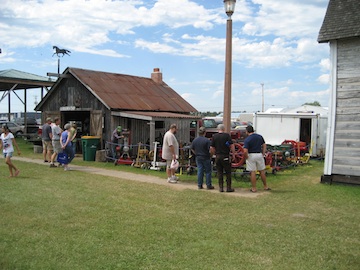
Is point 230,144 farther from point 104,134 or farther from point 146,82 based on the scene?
point 146,82

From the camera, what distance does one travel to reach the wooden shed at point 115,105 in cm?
1788

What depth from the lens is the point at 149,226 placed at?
6.64m

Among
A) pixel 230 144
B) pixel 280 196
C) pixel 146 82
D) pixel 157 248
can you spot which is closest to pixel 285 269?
Result: pixel 157 248

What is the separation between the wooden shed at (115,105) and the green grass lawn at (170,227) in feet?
22.4

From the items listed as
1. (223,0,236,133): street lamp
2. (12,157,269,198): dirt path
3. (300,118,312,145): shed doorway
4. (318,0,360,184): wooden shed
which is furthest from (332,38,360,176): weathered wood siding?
(300,118,312,145): shed doorway

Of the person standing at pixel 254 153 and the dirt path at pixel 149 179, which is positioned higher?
the person standing at pixel 254 153

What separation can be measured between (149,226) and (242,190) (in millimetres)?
4243

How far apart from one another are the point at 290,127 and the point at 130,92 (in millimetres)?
8039

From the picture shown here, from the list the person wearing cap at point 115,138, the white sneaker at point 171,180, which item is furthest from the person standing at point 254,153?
the person wearing cap at point 115,138

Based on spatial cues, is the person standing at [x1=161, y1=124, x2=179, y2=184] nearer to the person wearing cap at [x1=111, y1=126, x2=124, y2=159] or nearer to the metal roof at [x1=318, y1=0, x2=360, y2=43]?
the metal roof at [x1=318, y1=0, x2=360, y2=43]

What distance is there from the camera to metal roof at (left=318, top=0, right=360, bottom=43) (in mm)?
10898

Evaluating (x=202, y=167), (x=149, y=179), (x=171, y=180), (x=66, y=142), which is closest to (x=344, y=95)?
(x=202, y=167)

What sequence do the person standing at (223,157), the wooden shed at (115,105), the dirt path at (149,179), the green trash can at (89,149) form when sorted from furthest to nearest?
the wooden shed at (115,105) → the green trash can at (89,149) → the person standing at (223,157) → the dirt path at (149,179)

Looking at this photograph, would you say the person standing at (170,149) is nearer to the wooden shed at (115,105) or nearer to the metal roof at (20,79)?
the wooden shed at (115,105)
